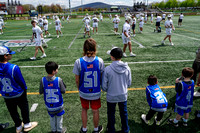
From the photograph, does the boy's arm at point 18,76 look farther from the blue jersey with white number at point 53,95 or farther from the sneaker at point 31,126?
the sneaker at point 31,126

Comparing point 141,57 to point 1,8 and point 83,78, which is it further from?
point 1,8

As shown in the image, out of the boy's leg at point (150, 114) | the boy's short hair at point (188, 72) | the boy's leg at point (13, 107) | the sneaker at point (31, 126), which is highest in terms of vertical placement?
the boy's short hair at point (188, 72)

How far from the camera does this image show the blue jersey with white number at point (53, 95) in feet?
9.46

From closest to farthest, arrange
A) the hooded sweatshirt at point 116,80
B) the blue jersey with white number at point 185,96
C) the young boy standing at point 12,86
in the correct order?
the hooded sweatshirt at point 116,80 < the young boy standing at point 12,86 < the blue jersey with white number at point 185,96

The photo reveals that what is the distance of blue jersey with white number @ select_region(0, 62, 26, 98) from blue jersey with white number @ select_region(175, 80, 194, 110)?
3512mm

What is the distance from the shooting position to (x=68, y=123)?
3611mm

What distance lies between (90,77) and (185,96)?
84.1 inches

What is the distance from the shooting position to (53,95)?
9.63ft

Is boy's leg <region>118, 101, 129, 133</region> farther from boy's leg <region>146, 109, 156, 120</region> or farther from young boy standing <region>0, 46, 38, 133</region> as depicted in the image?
young boy standing <region>0, 46, 38, 133</region>

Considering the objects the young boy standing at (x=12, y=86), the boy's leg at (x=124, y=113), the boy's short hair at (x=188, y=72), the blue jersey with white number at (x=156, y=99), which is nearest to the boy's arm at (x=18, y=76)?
the young boy standing at (x=12, y=86)

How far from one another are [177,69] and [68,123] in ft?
18.2

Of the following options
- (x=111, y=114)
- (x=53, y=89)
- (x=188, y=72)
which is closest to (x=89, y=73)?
(x=53, y=89)

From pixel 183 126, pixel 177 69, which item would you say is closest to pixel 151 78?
pixel 183 126

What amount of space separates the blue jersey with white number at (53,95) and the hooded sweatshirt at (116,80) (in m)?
0.96
